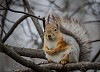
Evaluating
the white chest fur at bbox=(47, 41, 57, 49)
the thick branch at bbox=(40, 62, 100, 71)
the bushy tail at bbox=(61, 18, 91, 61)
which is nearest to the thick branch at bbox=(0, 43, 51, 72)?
the thick branch at bbox=(40, 62, 100, 71)

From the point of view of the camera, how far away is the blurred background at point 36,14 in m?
3.46

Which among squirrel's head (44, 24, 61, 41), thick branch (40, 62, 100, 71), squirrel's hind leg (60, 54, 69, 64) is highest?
squirrel's head (44, 24, 61, 41)

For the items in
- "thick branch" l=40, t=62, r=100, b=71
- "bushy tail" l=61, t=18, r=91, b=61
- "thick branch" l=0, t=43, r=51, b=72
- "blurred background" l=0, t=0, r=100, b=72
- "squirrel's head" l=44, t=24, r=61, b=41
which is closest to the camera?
"thick branch" l=0, t=43, r=51, b=72

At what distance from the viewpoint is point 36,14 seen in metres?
4.94

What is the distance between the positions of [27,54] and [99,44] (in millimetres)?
2696

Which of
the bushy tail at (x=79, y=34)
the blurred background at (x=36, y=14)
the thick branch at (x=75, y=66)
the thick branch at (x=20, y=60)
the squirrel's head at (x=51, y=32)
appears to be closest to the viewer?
the thick branch at (x=20, y=60)

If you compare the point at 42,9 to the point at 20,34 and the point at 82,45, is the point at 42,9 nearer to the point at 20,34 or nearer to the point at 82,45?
the point at 20,34

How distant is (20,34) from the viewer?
4566mm

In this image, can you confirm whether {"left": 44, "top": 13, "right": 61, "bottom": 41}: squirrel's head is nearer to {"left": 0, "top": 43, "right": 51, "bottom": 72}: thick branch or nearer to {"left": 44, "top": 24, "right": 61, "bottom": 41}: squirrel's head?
{"left": 44, "top": 24, "right": 61, "bottom": 41}: squirrel's head

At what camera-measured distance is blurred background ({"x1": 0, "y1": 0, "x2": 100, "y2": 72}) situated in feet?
A: 11.4

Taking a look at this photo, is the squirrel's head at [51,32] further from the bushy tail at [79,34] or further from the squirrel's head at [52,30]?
the bushy tail at [79,34]

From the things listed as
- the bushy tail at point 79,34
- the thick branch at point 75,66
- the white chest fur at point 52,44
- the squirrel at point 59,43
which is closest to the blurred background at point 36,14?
the bushy tail at point 79,34

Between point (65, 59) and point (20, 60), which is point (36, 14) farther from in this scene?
point (20, 60)

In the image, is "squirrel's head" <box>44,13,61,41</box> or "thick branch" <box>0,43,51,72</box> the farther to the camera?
"squirrel's head" <box>44,13,61,41</box>
